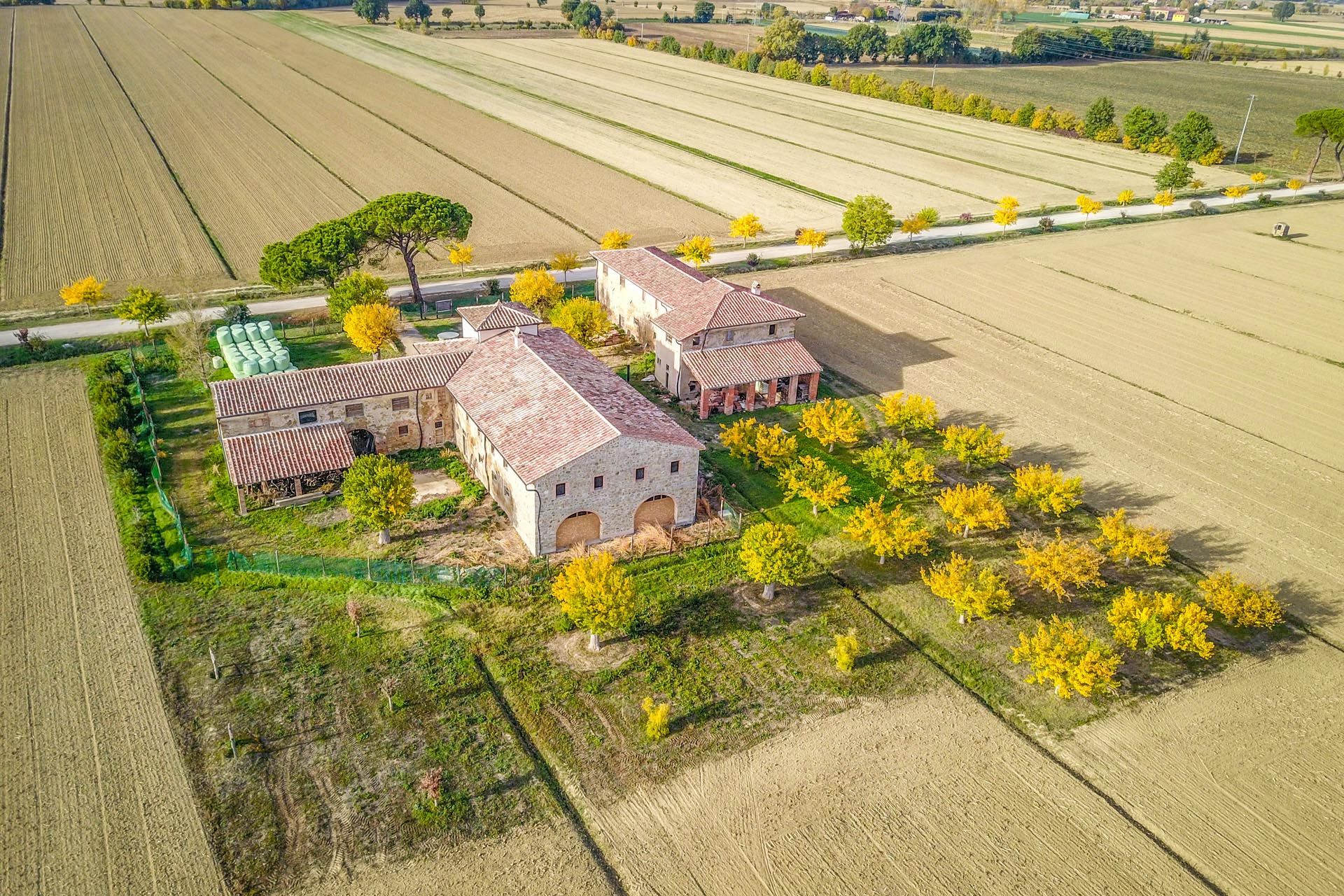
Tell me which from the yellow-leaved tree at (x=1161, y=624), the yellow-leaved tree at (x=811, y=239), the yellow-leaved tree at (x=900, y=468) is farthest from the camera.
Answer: the yellow-leaved tree at (x=811, y=239)

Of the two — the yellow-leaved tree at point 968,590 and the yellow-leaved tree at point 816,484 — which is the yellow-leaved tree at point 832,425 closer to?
the yellow-leaved tree at point 816,484

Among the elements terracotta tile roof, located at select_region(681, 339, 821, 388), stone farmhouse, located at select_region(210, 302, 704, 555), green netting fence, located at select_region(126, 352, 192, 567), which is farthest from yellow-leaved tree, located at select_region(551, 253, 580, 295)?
green netting fence, located at select_region(126, 352, 192, 567)

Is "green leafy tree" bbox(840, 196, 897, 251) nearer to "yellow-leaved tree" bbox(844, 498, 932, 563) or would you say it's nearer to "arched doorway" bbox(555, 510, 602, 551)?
"yellow-leaved tree" bbox(844, 498, 932, 563)

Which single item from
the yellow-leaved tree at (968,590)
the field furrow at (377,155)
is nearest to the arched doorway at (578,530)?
the yellow-leaved tree at (968,590)

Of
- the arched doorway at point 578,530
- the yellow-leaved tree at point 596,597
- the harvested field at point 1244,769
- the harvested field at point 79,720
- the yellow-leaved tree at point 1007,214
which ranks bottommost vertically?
the harvested field at point 79,720

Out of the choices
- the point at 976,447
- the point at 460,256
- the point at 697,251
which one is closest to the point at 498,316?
the point at 460,256

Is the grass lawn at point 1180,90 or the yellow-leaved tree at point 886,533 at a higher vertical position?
the grass lawn at point 1180,90
